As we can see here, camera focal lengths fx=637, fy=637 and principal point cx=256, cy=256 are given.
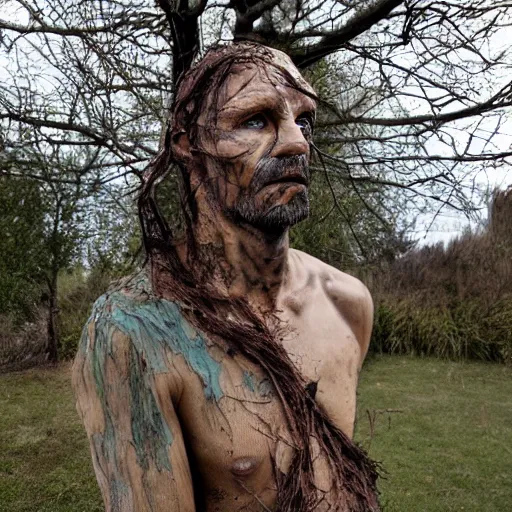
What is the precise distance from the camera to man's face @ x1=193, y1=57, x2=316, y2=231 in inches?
57.1

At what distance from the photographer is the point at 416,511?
4926mm

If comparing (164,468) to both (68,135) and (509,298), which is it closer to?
(68,135)

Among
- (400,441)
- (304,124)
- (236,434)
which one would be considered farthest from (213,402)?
(400,441)

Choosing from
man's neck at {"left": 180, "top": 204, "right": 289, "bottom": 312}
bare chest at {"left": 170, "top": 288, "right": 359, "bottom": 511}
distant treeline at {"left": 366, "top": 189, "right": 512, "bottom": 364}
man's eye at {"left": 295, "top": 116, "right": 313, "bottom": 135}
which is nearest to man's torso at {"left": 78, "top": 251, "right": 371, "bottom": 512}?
bare chest at {"left": 170, "top": 288, "right": 359, "bottom": 511}

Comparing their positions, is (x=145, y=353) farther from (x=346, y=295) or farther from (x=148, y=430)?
(x=346, y=295)

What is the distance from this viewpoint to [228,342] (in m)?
1.41

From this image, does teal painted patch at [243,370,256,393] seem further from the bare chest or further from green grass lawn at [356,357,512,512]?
green grass lawn at [356,357,512,512]

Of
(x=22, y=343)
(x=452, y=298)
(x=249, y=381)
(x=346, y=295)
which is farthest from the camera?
(x=452, y=298)

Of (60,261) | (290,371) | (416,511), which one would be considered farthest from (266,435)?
(60,261)

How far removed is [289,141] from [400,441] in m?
5.69

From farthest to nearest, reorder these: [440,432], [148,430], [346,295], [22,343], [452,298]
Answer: [452,298] → [22,343] → [440,432] → [346,295] → [148,430]

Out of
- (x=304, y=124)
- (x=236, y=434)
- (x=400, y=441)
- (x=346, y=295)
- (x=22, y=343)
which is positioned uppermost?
(x=304, y=124)

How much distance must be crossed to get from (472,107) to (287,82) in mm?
3784

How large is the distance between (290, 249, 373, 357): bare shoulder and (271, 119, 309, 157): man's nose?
0.40 metres
